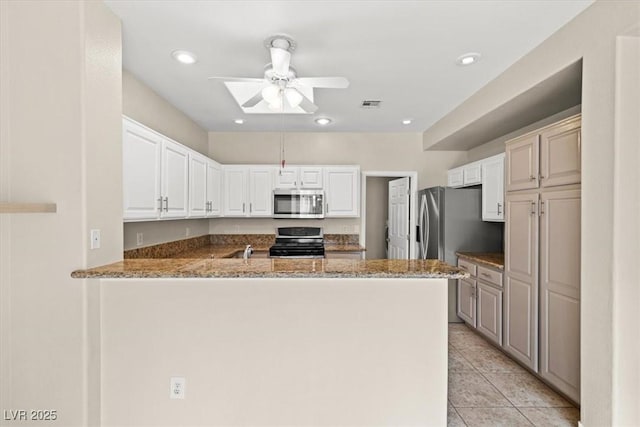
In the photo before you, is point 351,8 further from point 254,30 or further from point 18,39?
point 18,39

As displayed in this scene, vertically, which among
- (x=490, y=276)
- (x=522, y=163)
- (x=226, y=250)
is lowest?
(x=490, y=276)

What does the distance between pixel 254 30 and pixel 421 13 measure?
1.05m

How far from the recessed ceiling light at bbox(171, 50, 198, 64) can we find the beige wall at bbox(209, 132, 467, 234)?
90.4 inches

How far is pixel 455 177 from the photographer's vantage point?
4.38 meters

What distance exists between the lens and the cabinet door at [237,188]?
14.5 feet

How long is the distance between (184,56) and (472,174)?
3.35 meters

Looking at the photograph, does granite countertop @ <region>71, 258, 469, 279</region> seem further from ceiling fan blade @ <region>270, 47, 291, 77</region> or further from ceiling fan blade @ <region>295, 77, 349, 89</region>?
ceiling fan blade @ <region>270, 47, 291, 77</region>

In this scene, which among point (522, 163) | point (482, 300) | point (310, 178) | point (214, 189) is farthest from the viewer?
point (310, 178)

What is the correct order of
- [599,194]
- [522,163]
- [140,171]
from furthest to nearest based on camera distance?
[522,163]
[140,171]
[599,194]

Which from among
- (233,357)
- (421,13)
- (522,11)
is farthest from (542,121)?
(233,357)

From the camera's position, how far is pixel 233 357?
1.81m

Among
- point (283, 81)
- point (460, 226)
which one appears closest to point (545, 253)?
point (460, 226)

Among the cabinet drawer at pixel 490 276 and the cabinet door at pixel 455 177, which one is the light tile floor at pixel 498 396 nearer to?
the cabinet drawer at pixel 490 276

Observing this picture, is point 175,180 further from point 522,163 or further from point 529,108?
point 529,108
